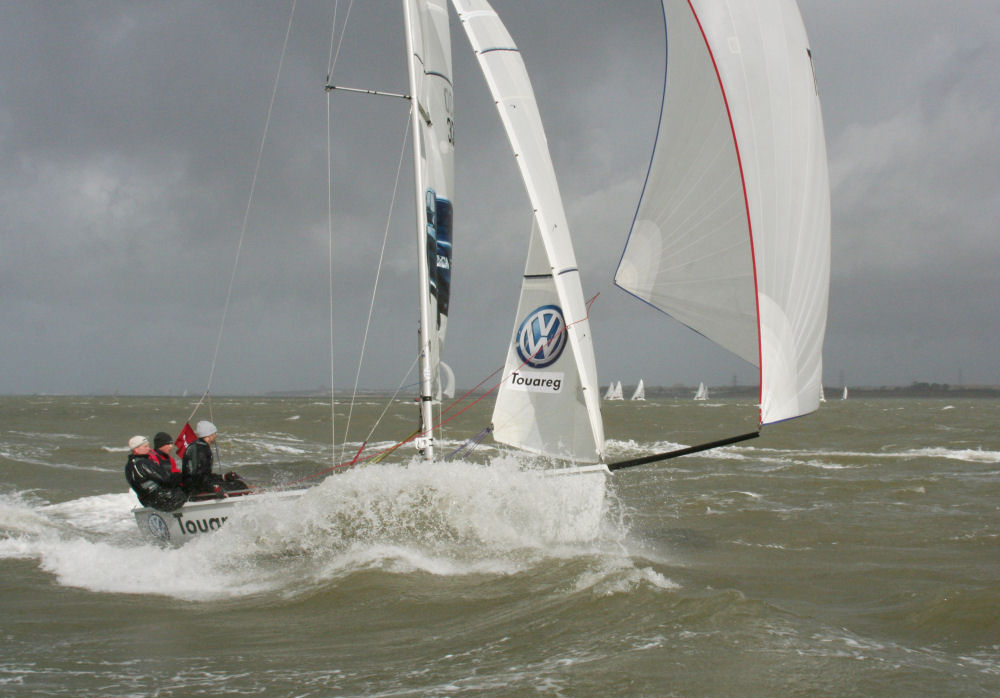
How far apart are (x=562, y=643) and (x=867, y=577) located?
357cm

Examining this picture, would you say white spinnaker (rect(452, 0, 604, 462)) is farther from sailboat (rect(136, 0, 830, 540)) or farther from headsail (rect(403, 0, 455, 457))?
headsail (rect(403, 0, 455, 457))

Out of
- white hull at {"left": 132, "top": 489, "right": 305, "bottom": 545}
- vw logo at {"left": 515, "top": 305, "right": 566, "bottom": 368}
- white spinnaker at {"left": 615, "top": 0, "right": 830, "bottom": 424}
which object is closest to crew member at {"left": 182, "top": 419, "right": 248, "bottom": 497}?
white hull at {"left": 132, "top": 489, "right": 305, "bottom": 545}

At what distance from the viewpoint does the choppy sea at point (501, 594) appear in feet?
12.6

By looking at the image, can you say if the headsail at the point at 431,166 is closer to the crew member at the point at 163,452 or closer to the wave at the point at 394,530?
the wave at the point at 394,530

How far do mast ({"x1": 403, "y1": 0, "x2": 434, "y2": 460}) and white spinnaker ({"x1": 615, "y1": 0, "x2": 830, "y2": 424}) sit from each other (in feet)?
8.80

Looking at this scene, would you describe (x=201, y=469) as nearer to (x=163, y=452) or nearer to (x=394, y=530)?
(x=163, y=452)

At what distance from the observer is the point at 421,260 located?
784 centimetres

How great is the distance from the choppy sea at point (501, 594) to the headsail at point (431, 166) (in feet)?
4.17

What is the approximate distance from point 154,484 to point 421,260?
10.5 ft

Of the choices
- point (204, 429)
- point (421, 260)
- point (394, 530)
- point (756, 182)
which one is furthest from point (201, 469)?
point (756, 182)

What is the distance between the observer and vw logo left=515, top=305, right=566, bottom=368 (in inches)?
299

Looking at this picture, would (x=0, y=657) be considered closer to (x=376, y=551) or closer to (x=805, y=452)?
(x=376, y=551)

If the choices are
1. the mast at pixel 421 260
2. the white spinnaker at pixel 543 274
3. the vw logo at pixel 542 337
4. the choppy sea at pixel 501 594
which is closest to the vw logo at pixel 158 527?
the choppy sea at pixel 501 594

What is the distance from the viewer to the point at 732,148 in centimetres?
576
